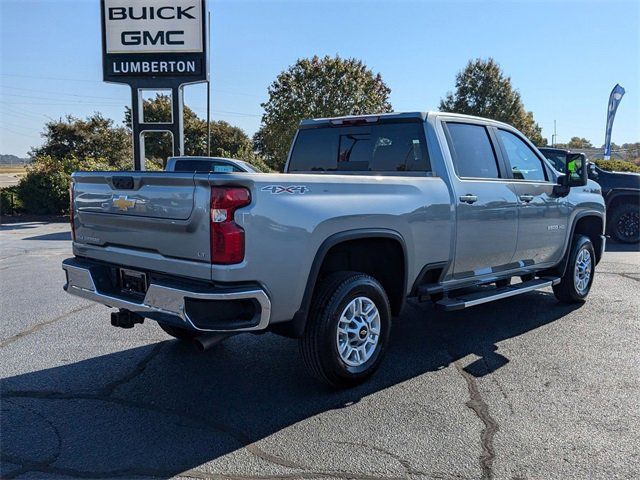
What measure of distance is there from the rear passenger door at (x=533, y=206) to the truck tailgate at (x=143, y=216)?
3387mm

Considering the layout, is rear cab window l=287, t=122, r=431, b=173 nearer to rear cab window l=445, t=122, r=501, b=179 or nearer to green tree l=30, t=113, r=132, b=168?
rear cab window l=445, t=122, r=501, b=179

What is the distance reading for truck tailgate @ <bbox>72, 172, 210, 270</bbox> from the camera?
3434 mm

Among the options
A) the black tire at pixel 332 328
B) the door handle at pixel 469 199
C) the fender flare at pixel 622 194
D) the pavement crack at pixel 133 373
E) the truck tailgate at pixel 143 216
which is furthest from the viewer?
the fender flare at pixel 622 194

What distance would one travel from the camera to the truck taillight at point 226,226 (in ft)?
10.9

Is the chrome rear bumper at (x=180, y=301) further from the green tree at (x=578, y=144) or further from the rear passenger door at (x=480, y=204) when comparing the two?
the green tree at (x=578, y=144)

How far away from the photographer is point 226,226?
132 inches

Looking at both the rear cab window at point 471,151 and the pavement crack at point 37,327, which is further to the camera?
the pavement crack at point 37,327

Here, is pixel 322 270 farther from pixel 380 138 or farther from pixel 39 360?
pixel 39 360

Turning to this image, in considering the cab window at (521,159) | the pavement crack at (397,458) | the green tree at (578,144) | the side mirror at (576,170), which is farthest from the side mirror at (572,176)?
the green tree at (578,144)

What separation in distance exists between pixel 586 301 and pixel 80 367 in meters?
5.77

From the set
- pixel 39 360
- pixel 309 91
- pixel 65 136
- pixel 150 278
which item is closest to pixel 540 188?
pixel 150 278

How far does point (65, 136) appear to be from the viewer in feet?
94.6

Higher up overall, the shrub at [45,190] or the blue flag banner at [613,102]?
the blue flag banner at [613,102]

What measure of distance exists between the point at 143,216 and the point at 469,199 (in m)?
2.71
